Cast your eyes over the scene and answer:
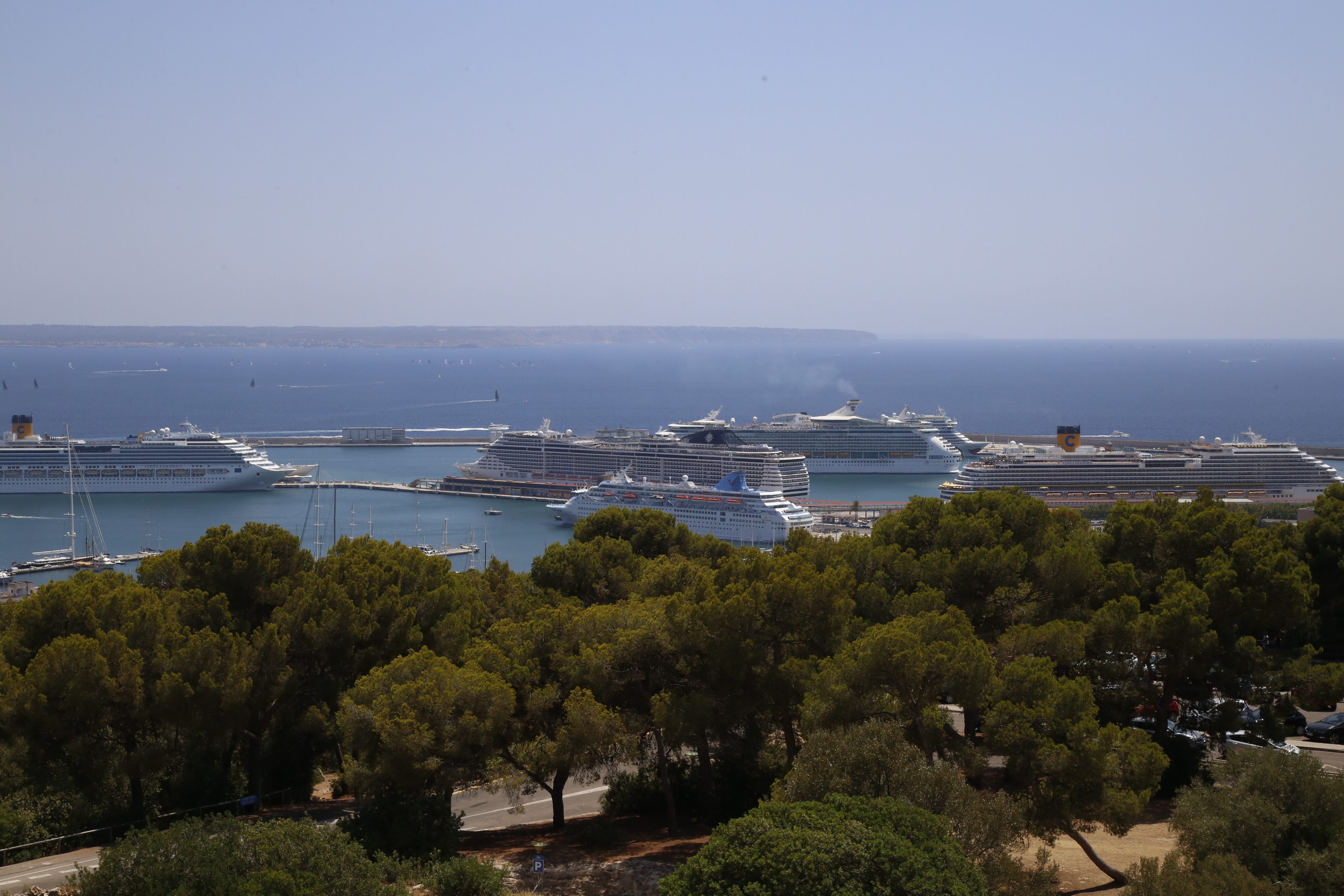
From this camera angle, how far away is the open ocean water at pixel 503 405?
42.0 m

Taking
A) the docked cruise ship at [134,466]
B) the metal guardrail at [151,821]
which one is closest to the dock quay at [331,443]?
the docked cruise ship at [134,466]

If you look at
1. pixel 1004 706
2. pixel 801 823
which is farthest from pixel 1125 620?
pixel 801 823

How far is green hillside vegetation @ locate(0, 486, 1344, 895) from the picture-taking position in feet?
25.6

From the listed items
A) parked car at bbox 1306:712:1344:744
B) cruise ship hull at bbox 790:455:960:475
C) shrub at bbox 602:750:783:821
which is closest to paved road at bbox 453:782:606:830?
shrub at bbox 602:750:783:821

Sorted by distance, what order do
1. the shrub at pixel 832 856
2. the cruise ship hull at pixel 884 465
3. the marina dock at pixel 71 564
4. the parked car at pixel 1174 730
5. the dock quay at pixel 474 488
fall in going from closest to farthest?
the shrub at pixel 832 856
the parked car at pixel 1174 730
the marina dock at pixel 71 564
the dock quay at pixel 474 488
the cruise ship hull at pixel 884 465

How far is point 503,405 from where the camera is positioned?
95875mm

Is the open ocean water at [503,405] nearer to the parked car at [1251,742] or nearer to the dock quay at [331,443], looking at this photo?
the dock quay at [331,443]

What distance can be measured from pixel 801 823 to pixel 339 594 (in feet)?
22.4

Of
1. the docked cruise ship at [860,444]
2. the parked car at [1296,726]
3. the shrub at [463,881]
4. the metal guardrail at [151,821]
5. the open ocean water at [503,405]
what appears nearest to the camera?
the shrub at [463,881]

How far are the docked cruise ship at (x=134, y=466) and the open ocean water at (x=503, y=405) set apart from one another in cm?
85

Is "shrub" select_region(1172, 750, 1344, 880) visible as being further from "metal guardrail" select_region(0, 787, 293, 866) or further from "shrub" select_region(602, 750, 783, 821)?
"metal guardrail" select_region(0, 787, 293, 866)

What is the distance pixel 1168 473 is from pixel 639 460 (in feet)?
69.4

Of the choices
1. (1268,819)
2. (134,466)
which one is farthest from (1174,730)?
(134,466)

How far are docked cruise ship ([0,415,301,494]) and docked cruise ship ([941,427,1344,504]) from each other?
2927cm
